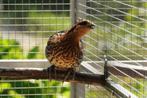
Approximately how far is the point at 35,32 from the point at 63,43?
2.34 ft

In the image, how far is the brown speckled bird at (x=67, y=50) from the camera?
8.96 feet

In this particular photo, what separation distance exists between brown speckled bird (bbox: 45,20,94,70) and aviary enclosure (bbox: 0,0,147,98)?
7 cm

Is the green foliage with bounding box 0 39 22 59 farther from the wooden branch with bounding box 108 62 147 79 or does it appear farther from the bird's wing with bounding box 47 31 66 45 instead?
the wooden branch with bounding box 108 62 147 79

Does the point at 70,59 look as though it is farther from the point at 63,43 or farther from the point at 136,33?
the point at 136,33

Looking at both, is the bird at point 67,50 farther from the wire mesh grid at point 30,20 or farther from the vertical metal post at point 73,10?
the wire mesh grid at point 30,20

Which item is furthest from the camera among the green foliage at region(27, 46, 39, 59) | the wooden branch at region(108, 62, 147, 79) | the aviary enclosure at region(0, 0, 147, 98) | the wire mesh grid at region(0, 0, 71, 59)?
the green foliage at region(27, 46, 39, 59)

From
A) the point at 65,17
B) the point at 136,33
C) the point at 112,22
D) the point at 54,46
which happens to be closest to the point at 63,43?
the point at 54,46

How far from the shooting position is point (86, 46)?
3178 mm

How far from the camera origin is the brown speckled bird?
2.73 metres

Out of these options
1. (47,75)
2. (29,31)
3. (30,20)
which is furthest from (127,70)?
(30,20)

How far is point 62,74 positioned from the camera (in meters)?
2.73

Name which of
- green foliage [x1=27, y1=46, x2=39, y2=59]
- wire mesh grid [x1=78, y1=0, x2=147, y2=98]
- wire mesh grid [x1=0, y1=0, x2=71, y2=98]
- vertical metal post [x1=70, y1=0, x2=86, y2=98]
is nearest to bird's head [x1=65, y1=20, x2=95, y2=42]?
wire mesh grid [x1=78, y1=0, x2=147, y2=98]

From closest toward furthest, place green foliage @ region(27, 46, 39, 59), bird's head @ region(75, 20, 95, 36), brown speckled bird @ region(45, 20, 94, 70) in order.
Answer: bird's head @ region(75, 20, 95, 36) < brown speckled bird @ region(45, 20, 94, 70) < green foliage @ region(27, 46, 39, 59)

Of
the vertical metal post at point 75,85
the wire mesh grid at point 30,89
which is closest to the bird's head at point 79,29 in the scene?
the vertical metal post at point 75,85
